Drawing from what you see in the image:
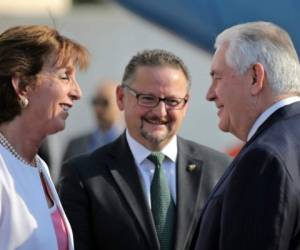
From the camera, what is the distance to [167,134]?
433 cm

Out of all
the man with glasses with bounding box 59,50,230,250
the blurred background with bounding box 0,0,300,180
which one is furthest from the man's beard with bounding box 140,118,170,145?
the blurred background with bounding box 0,0,300,180

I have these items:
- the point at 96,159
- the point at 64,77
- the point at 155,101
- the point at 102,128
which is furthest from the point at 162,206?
the point at 102,128

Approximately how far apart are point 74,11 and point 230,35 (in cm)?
796

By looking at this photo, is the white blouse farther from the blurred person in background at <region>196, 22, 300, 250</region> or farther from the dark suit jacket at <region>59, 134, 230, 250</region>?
the blurred person in background at <region>196, 22, 300, 250</region>

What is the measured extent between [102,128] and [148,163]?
3.55 meters

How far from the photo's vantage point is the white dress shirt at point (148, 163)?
169 inches

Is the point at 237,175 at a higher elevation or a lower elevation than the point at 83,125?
higher

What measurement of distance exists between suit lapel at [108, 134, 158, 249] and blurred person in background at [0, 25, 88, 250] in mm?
462

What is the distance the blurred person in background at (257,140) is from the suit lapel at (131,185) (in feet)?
2.54

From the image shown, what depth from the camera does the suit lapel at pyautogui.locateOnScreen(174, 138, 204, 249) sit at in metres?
4.16

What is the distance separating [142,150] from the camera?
4.34 metres

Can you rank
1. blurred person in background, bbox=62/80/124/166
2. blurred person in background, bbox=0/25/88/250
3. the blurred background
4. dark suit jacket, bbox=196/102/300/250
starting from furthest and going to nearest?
the blurred background → blurred person in background, bbox=62/80/124/166 → blurred person in background, bbox=0/25/88/250 → dark suit jacket, bbox=196/102/300/250

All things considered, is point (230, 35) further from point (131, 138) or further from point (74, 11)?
point (74, 11)

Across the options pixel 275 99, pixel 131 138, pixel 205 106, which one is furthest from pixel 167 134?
pixel 205 106
